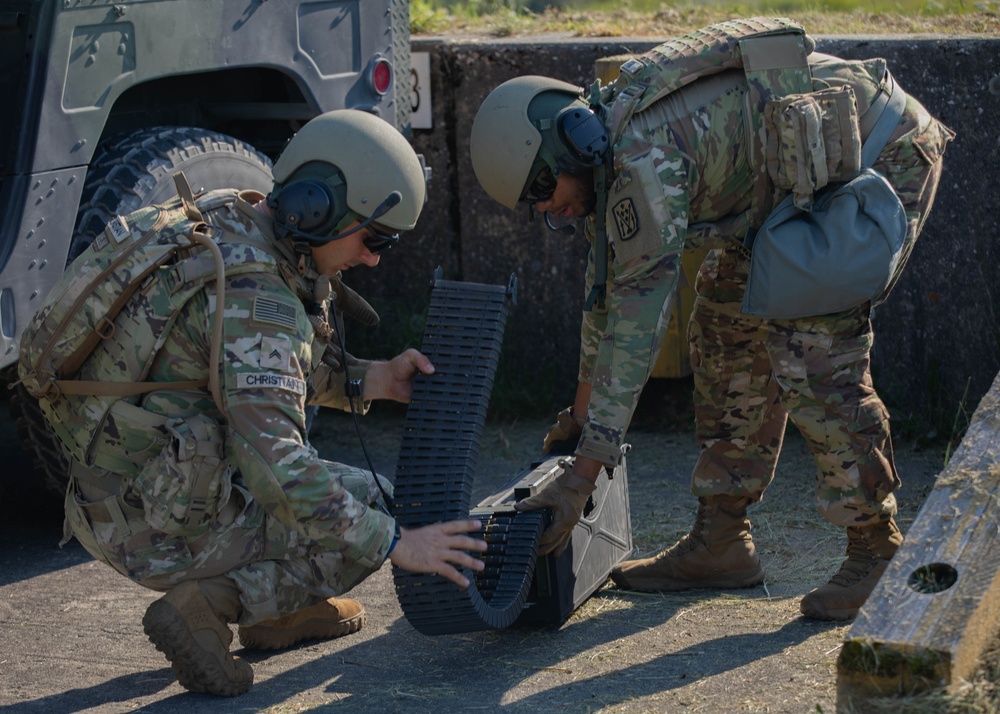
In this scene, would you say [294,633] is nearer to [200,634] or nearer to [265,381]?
[200,634]

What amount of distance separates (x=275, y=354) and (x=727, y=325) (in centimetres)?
154

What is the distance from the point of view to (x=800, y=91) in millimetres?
3670

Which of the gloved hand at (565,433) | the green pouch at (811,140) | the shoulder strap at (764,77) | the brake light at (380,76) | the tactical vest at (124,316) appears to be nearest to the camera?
the tactical vest at (124,316)

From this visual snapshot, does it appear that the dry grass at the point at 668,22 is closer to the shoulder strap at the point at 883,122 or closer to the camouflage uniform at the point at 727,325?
the shoulder strap at the point at 883,122

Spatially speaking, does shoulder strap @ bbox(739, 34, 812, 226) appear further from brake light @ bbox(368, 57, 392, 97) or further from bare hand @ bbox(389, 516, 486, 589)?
brake light @ bbox(368, 57, 392, 97)

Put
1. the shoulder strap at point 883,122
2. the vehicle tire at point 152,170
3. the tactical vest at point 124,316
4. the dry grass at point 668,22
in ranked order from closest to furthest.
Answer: the tactical vest at point 124,316 → the shoulder strap at point 883,122 → the vehicle tire at point 152,170 → the dry grass at point 668,22

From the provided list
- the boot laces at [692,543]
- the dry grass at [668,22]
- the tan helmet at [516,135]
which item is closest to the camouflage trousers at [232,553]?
the tan helmet at [516,135]

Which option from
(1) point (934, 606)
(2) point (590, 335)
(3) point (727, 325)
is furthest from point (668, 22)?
(1) point (934, 606)

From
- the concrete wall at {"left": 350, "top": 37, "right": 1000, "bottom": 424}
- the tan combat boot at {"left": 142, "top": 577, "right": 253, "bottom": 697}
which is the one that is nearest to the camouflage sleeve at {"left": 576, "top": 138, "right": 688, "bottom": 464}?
the tan combat boot at {"left": 142, "top": 577, "right": 253, "bottom": 697}

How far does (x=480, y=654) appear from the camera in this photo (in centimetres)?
374

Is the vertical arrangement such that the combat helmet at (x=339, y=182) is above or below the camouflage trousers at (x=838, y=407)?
above

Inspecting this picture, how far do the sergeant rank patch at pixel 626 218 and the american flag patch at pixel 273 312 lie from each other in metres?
0.90

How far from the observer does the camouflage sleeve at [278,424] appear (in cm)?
314

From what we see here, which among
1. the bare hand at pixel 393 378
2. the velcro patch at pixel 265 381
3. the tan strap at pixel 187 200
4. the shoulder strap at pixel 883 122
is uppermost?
the shoulder strap at pixel 883 122
